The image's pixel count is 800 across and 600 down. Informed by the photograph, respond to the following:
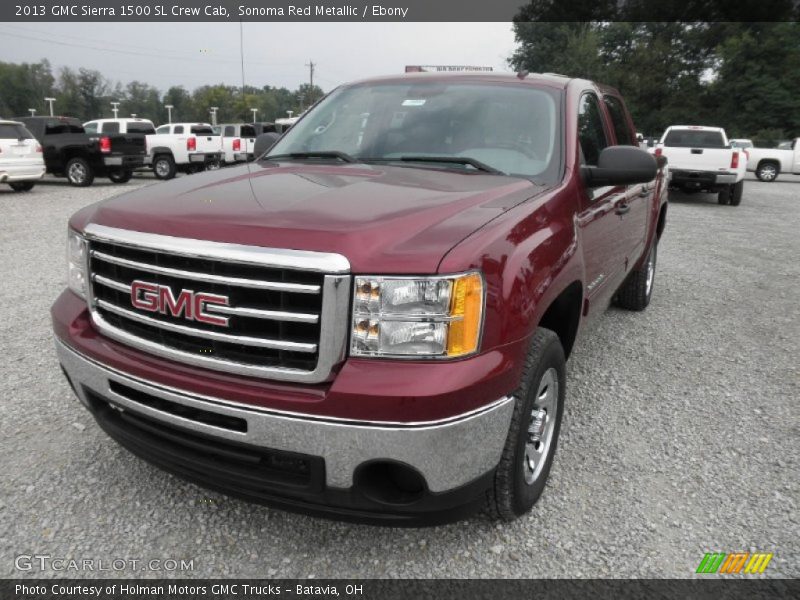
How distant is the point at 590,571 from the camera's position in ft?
7.59

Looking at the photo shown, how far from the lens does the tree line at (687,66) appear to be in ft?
138

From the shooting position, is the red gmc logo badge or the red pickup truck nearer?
the red pickup truck

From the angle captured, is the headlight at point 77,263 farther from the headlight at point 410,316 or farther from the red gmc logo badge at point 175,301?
the headlight at point 410,316

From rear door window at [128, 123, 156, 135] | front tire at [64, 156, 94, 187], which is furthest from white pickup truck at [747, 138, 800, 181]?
front tire at [64, 156, 94, 187]

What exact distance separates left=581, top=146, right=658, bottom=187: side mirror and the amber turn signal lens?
1377mm

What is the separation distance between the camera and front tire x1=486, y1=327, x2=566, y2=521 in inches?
87.9

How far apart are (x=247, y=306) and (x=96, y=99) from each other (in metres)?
120

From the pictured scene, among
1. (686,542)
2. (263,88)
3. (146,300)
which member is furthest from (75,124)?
(263,88)

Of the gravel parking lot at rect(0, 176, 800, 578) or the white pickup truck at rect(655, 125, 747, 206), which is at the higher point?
the white pickup truck at rect(655, 125, 747, 206)

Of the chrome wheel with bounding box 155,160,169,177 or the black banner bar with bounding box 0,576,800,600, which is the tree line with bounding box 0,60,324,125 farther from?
the black banner bar with bounding box 0,576,800,600

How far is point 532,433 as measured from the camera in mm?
2594

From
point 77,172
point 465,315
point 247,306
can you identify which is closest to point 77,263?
point 247,306

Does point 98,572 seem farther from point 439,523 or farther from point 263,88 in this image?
point 263,88

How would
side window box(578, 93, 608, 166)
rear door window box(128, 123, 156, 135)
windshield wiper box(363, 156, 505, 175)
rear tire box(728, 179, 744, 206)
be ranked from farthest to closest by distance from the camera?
rear door window box(128, 123, 156, 135) < rear tire box(728, 179, 744, 206) < side window box(578, 93, 608, 166) < windshield wiper box(363, 156, 505, 175)
